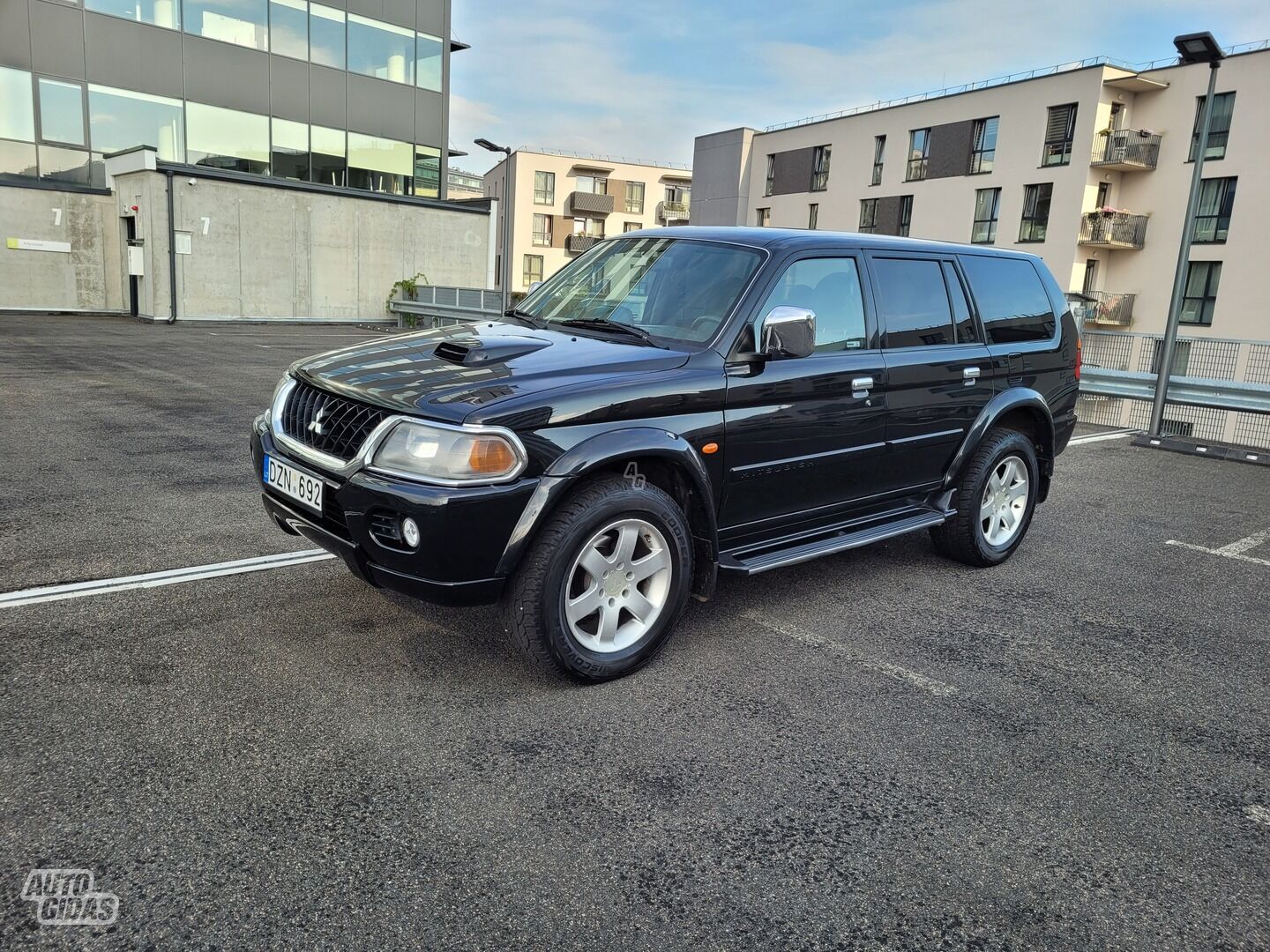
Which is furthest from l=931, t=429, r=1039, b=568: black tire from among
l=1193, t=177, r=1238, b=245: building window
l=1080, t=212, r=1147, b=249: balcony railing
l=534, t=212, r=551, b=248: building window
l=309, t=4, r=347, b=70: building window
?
l=534, t=212, r=551, b=248: building window

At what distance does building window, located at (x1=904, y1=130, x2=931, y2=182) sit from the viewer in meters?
42.4

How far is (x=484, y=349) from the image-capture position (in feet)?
12.8

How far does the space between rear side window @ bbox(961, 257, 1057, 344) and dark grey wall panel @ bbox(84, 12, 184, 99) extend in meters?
27.2

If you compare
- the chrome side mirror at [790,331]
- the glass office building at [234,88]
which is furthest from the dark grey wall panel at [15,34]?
the chrome side mirror at [790,331]

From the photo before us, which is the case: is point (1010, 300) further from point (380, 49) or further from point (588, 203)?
point (588, 203)

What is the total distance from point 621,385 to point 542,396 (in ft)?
1.20

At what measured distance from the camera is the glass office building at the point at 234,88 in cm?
2398

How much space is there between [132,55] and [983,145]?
33185 mm

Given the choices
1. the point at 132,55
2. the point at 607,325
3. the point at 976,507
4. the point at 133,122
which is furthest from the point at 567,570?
the point at 132,55

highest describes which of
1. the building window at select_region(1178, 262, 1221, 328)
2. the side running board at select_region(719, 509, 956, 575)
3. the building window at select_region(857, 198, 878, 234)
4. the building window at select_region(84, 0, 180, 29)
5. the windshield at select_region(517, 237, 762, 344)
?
the building window at select_region(84, 0, 180, 29)

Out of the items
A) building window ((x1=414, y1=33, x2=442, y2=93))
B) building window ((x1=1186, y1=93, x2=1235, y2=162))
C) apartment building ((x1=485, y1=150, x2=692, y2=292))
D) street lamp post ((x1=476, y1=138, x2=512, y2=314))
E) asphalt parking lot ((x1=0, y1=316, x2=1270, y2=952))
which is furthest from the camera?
apartment building ((x1=485, y1=150, x2=692, y2=292))

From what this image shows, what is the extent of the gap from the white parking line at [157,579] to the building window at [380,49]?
28486 mm

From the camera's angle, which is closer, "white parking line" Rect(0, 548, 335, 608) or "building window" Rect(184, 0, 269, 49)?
"white parking line" Rect(0, 548, 335, 608)

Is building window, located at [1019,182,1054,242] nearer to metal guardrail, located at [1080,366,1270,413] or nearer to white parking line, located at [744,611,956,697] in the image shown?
metal guardrail, located at [1080,366,1270,413]
